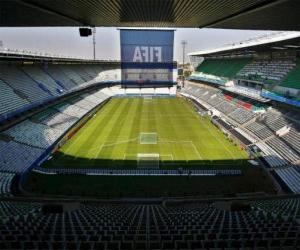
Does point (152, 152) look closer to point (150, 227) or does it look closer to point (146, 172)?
point (146, 172)

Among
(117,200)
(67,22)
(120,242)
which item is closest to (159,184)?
(117,200)

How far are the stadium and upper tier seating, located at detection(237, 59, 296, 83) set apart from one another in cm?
29

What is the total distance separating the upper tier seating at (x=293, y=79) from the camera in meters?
36.2

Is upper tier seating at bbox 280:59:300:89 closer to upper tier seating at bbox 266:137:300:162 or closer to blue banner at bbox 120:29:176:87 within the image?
upper tier seating at bbox 266:137:300:162

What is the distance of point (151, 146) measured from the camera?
1270 inches

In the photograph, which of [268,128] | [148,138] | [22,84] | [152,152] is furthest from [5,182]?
[268,128]

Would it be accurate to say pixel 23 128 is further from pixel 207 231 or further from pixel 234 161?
pixel 207 231

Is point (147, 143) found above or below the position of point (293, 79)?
below

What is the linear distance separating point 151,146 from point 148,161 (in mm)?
5255

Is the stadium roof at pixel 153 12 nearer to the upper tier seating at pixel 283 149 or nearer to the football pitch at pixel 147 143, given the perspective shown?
the upper tier seating at pixel 283 149

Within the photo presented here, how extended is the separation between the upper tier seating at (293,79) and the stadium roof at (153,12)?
19962mm

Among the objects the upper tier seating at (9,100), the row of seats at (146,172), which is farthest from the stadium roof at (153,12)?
the upper tier seating at (9,100)

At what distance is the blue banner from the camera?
48406mm

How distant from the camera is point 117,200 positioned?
19.5 m
